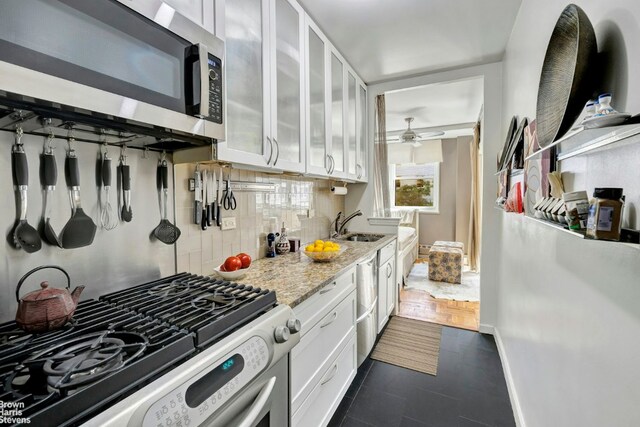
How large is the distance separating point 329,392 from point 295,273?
69 cm

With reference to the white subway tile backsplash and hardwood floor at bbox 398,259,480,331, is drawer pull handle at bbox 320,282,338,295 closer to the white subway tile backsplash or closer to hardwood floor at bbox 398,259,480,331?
the white subway tile backsplash

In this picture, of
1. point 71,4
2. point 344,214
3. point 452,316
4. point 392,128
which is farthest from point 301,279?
point 392,128

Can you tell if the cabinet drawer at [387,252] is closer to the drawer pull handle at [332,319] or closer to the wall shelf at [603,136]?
the drawer pull handle at [332,319]

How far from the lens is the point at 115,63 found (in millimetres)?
757

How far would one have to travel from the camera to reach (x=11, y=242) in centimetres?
85

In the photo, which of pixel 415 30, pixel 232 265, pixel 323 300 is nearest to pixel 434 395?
pixel 323 300

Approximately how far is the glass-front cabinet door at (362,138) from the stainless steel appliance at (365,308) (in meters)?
0.96

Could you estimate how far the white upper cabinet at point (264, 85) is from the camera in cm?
125

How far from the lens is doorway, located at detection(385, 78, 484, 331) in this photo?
3.24m

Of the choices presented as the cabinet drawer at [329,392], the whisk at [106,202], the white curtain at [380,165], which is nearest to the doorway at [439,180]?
the white curtain at [380,165]

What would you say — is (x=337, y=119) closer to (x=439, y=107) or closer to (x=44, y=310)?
(x=44, y=310)

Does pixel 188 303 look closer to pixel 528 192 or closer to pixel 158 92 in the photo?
pixel 158 92

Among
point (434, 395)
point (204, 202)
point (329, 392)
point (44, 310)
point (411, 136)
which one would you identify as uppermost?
point (411, 136)

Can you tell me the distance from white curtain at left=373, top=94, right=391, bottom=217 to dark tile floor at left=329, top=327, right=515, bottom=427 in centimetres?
150
